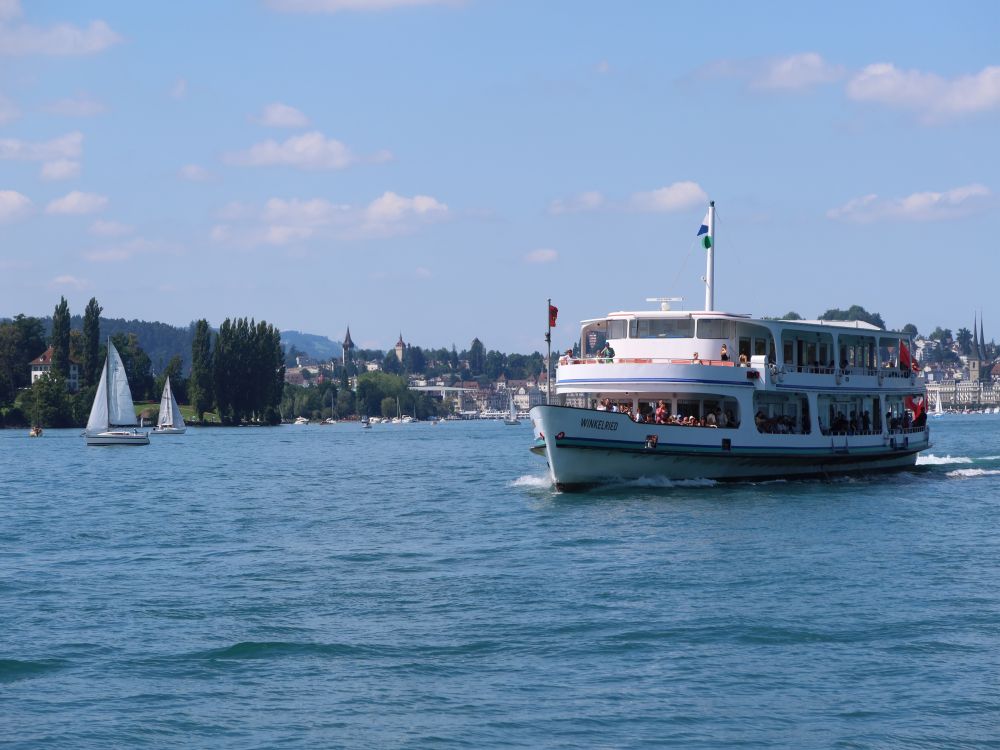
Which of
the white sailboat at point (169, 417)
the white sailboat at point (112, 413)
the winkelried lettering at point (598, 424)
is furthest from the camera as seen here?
the white sailboat at point (169, 417)

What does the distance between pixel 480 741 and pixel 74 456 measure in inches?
3462

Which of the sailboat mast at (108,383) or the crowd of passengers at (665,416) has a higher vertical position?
the sailboat mast at (108,383)

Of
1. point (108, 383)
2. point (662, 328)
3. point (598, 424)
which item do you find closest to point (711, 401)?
point (662, 328)

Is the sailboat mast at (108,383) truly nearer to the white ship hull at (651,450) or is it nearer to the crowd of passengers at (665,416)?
the white ship hull at (651,450)

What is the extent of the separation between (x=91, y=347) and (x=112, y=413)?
198 ft

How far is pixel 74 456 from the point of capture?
9881 cm

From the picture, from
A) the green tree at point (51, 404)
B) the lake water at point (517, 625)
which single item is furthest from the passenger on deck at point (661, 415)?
the green tree at point (51, 404)

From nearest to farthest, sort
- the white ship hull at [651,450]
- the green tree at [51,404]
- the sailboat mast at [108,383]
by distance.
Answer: the white ship hull at [651,450]
the sailboat mast at [108,383]
the green tree at [51,404]

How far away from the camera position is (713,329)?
4862 cm

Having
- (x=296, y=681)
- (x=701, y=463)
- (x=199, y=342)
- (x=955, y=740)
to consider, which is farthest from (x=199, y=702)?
(x=199, y=342)

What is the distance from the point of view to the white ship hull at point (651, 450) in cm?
4331

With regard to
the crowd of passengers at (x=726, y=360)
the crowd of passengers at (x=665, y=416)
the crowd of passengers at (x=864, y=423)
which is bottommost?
the crowd of passengers at (x=864, y=423)

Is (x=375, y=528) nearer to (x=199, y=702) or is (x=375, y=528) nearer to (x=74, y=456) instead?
(x=199, y=702)

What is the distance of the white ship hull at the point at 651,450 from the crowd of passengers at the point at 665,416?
631 mm
